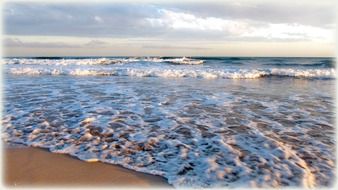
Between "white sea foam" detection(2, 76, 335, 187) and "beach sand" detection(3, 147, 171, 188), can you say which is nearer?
"beach sand" detection(3, 147, 171, 188)

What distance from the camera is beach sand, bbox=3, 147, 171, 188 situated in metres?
3.28

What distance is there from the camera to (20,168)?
3600 mm

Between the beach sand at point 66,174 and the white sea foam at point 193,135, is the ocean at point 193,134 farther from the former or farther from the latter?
the beach sand at point 66,174

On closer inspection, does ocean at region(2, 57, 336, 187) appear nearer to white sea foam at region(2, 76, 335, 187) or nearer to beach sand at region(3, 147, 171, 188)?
white sea foam at region(2, 76, 335, 187)

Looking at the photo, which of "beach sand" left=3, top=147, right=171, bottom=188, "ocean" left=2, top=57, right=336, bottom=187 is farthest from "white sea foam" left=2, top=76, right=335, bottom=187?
"beach sand" left=3, top=147, right=171, bottom=188

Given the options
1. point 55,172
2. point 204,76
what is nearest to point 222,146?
point 55,172

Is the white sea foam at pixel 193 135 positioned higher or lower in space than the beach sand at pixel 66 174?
higher

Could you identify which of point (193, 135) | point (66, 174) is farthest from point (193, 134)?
point (66, 174)

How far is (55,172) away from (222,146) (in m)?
2.20

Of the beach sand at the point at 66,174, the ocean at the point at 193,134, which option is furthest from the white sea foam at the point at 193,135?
the beach sand at the point at 66,174

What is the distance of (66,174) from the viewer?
344cm

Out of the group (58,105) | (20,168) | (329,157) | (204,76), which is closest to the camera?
(20,168)

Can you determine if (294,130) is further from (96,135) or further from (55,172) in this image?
(55,172)

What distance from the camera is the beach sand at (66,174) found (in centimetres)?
328
